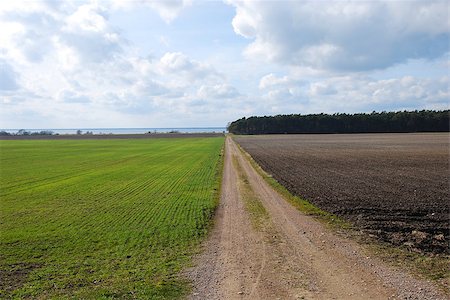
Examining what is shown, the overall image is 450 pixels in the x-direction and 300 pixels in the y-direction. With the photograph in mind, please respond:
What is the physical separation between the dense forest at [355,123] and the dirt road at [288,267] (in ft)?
542

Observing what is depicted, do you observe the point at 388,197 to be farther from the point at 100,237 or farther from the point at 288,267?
the point at 100,237

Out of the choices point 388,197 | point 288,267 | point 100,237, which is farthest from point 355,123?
point 288,267

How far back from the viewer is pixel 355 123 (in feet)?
574

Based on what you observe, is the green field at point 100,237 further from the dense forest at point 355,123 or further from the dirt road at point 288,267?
the dense forest at point 355,123

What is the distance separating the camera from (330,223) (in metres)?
15.4

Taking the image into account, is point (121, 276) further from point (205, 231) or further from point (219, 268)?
point (205, 231)

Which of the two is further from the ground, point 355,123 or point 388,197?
point 355,123

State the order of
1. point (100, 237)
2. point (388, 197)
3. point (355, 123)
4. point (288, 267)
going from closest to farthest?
point (288, 267), point (100, 237), point (388, 197), point (355, 123)

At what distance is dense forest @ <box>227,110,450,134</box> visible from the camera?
161613mm

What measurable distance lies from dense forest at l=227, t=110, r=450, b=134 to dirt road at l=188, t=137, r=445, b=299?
542 ft

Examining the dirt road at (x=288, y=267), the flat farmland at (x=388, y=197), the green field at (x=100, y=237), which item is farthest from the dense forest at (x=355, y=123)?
the dirt road at (x=288, y=267)

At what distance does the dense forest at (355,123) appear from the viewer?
162 metres

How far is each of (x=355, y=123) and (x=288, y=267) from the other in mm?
174426

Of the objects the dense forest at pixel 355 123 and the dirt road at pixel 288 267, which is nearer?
the dirt road at pixel 288 267
